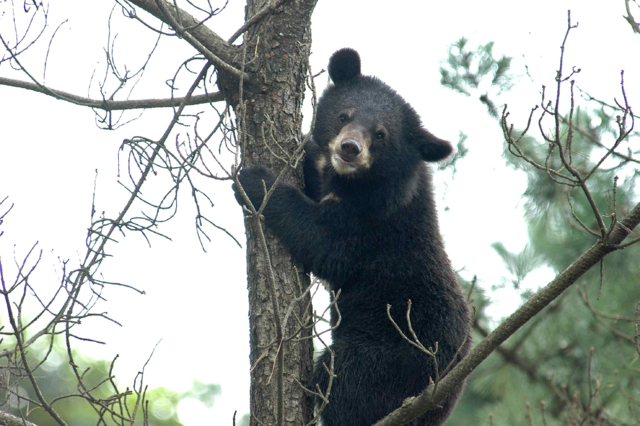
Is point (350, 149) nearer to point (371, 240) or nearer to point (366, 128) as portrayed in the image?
point (366, 128)

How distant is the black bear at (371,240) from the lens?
12.5 ft

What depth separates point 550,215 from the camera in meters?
7.26

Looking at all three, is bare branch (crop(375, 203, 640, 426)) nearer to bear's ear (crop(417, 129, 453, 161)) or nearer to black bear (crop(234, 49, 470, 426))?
black bear (crop(234, 49, 470, 426))

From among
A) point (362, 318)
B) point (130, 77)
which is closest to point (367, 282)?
point (362, 318)

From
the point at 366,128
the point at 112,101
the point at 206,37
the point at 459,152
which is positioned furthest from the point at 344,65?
the point at 459,152

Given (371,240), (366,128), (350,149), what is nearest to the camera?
(350,149)

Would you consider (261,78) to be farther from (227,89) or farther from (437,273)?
(437,273)

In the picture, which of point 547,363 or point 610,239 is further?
point 547,363

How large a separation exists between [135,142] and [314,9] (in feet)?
4.85

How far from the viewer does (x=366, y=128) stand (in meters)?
4.36

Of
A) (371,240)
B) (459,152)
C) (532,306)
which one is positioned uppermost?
(459,152)

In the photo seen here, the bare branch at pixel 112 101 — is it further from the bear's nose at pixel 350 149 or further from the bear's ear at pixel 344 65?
the bear's ear at pixel 344 65

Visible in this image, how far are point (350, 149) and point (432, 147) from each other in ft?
2.55

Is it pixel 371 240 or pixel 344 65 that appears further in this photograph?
pixel 344 65
